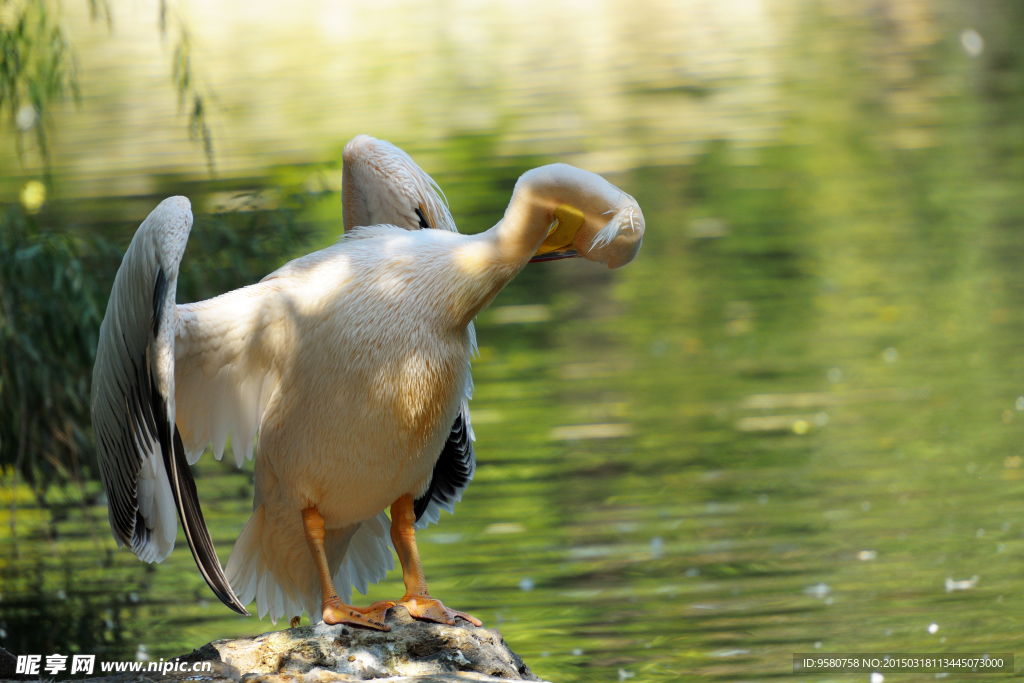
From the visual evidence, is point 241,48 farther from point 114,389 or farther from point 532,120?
point 114,389

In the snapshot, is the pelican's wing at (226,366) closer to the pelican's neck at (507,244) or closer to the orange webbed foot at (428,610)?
the pelican's neck at (507,244)

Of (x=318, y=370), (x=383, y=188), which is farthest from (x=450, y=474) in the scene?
(x=383, y=188)

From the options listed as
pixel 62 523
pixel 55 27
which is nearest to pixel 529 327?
pixel 62 523

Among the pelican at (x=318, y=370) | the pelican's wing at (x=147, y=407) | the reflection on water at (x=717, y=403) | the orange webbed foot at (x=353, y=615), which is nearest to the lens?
the pelican's wing at (x=147, y=407)

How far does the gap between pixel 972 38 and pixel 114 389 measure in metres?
22.8

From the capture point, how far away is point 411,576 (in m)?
3.62

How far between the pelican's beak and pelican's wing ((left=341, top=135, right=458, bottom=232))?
0.58 metres

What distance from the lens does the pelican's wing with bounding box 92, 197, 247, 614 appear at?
123 inches

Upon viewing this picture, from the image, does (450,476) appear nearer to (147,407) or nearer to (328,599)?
(328,599)

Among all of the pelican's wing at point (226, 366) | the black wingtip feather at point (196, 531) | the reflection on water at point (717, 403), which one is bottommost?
the reflection on water at point (717, 403)

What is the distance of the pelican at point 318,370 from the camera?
3254mm

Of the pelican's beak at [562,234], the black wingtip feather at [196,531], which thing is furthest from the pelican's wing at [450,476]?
the black wingtip feather at [196,531]

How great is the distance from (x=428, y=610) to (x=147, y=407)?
1.02m

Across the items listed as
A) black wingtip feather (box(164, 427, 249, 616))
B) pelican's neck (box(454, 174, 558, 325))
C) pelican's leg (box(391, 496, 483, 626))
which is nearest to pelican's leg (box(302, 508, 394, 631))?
pelican's leg (box(391, 496, 483, 626))
